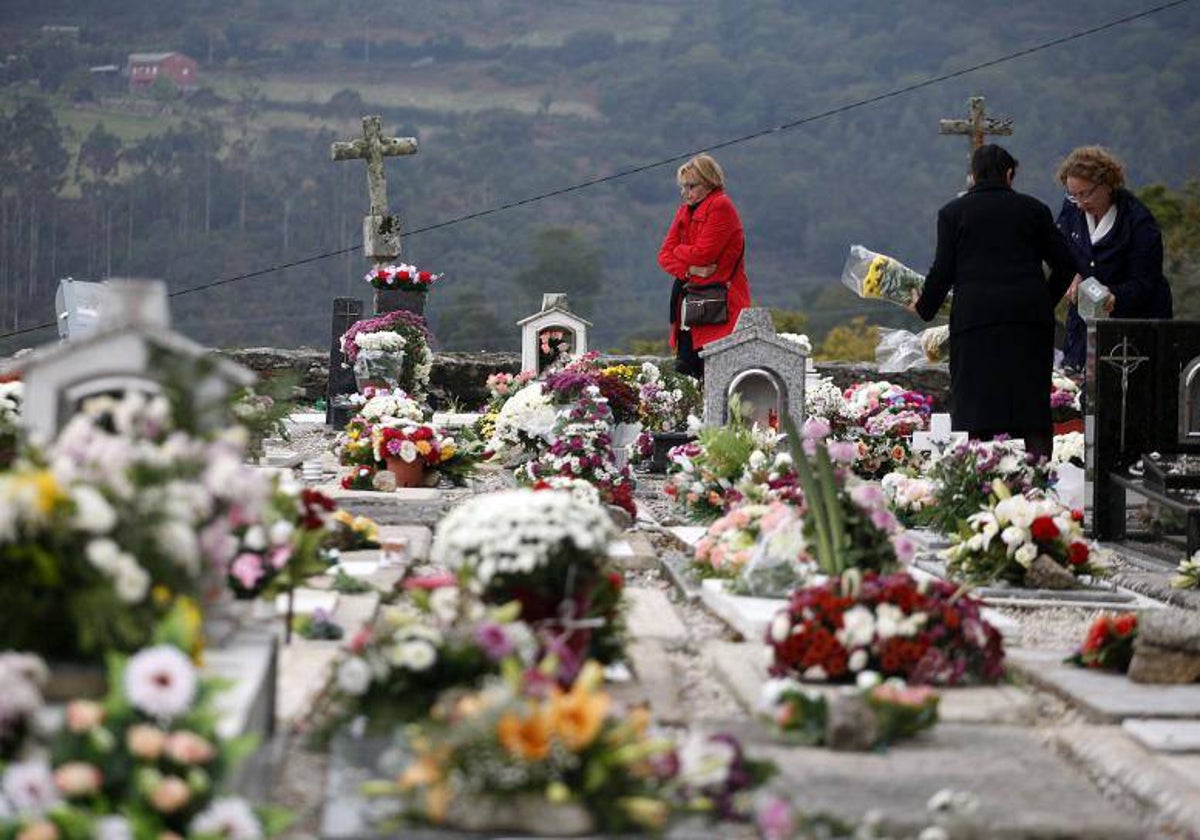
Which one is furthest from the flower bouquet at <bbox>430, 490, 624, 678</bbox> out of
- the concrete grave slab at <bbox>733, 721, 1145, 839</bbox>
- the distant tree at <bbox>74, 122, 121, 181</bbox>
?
the distant tree at <bbox>74, 122, 121, 181</bbox>

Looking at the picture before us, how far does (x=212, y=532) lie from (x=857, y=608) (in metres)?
2.05

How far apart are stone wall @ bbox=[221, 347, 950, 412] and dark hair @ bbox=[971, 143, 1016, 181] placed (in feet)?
34.0

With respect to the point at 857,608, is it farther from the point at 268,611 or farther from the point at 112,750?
the point at 112,750

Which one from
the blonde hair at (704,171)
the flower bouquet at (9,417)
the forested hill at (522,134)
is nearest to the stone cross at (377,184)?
the blonde hair at (704,171)

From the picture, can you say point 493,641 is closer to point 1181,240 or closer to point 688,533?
point 688,533

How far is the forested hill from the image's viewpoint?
66125 millimetres

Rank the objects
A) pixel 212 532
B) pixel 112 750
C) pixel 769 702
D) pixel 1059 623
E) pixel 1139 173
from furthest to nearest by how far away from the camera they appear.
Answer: pixel 1139 173
pixel 1059 623
pixel 769 702
pixel 212 532
pixel 112 750

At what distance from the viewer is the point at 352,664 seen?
4.27 m

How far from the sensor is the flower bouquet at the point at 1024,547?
7.70m

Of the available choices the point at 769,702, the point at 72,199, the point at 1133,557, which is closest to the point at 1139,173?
the point at 72,199

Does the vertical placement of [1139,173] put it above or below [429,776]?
above

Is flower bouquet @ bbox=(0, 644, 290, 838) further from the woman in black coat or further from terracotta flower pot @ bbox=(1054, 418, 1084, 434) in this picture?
terracotta flower pot @ bbox=(1054, 418, 1084, 434)

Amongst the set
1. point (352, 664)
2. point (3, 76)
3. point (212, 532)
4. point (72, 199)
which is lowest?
point (352, 664)

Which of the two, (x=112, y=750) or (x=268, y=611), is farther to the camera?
(x=268, y=611)
